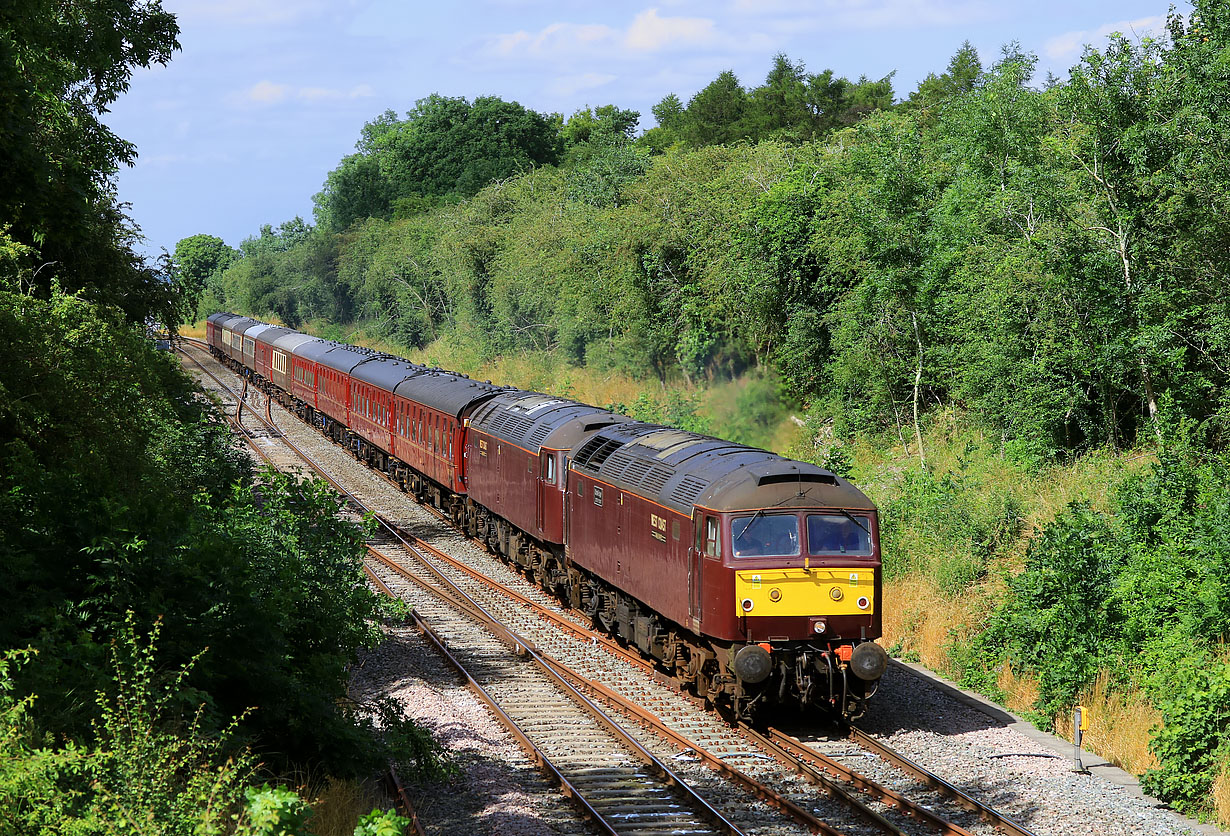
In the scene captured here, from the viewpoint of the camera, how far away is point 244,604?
10.8 meters

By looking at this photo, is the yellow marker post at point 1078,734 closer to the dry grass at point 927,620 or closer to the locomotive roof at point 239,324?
the dry grass at point 927,620

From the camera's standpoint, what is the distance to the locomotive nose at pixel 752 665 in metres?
13.2

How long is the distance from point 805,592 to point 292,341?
44.4 meters

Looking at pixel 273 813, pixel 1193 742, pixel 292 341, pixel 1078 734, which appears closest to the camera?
pixel 273 813

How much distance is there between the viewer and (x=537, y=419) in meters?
22.6

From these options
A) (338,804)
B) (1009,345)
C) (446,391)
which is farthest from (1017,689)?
(446,391)

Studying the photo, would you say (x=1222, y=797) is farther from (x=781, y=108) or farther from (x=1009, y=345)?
(x=781, y=108)

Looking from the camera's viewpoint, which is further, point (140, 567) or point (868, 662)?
point (868, 662)

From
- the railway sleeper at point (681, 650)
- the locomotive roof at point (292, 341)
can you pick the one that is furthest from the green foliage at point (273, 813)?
the locomotive roof at point (292, 341)

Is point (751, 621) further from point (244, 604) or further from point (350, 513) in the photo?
point (350, 513)

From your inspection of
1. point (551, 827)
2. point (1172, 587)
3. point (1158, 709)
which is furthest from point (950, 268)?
point (551, 827)

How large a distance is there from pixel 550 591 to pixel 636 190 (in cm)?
2249

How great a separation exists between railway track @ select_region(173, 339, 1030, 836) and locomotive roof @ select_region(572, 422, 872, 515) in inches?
105

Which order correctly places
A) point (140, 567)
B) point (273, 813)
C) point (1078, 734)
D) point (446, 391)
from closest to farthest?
point (273, 813) < point (140, 567) < point (1078, 734) < point (446, 391)
